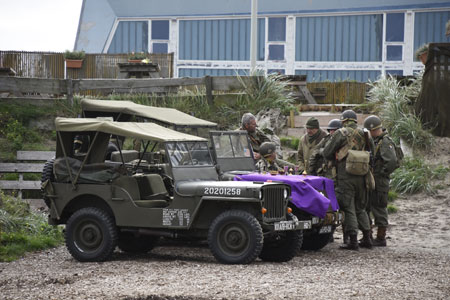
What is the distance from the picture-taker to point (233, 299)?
7770 mm

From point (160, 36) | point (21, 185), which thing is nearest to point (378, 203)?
point (21, 185)

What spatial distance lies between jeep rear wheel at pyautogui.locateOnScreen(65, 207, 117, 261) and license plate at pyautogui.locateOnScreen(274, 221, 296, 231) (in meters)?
2.15

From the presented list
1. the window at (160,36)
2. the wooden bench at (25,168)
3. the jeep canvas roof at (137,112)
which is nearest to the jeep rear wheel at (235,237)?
the jeep canvas roof at (137,112)

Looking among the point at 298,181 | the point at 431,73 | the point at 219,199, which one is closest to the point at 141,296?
the point at 219,199

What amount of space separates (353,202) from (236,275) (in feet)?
11.6

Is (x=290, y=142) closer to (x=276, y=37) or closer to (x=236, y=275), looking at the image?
(x=236, y=275)

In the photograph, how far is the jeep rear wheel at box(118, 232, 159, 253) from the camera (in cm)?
1187

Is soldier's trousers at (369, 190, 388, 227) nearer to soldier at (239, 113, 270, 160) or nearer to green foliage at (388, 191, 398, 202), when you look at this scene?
soldier at (239, 113, 270, 160)

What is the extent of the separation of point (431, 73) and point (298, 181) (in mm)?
8924

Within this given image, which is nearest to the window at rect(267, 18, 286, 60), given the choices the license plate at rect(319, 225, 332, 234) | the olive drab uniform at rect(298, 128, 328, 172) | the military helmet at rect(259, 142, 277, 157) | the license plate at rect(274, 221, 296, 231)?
the olive drab uniform at rect(298, 128, 328, 172)

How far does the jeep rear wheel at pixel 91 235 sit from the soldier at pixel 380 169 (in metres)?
4.22

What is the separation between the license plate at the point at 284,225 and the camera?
406 inches

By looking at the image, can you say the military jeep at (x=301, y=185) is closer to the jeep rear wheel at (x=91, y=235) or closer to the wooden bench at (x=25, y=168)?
the jeep rear wheel at (x=91, y=235)

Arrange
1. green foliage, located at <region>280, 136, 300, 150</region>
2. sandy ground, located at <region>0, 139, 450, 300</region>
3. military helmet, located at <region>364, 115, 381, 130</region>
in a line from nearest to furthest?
sandy ground, located at <region>0, 139, 450, 300</region>
military helmet, located at <region>364, 115, 381, 130</region>
green foliage, located at <region>280, 136, 300, 150</region>
